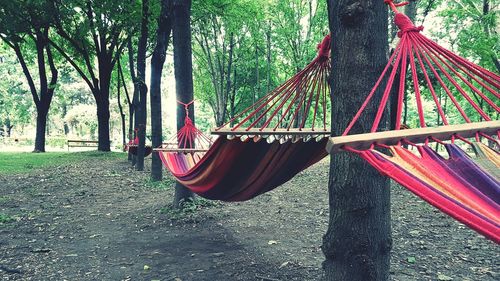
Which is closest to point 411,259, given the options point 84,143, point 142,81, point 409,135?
point 409,135

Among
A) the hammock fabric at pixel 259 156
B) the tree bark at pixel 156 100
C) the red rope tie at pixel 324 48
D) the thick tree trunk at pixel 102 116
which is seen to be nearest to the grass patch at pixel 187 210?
the hammock fabric at pixel 259 156

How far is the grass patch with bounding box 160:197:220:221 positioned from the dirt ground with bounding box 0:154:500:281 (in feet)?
0.09

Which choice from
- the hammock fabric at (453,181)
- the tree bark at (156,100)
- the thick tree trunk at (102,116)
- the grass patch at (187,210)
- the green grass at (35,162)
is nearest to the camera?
the hammock fabric at (453,181)

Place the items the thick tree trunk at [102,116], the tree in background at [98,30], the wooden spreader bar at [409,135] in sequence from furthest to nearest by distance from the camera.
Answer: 1. the thick tree trunk at [102,116]
2. the tree in background at [98,30]
3. the wooden spreader bar at [409,135]

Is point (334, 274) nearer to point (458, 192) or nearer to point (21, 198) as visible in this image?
point (458, 192)

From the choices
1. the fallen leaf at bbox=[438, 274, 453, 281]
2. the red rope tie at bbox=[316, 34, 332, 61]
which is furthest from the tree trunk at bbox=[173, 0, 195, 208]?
the fallen leaf at bbox=[438, 274, 453, 281]

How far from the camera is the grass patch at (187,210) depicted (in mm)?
3775

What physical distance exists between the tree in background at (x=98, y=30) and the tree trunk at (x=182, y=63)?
270 cm

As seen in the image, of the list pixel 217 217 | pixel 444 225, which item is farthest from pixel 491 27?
pixel 217 217

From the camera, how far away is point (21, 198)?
15.9ft

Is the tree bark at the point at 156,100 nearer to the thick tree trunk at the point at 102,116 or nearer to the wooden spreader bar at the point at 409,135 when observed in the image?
the wooden spreader bar at the point at 409,135

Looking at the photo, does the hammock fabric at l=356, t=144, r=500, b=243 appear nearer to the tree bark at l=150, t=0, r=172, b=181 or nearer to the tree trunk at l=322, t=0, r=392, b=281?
the tree trunk at l=322, t=0, r=392, b=281

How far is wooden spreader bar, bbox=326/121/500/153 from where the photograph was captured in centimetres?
118

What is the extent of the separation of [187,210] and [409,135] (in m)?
3.06
